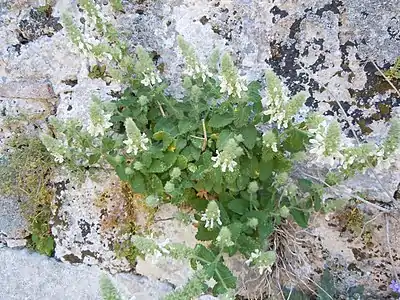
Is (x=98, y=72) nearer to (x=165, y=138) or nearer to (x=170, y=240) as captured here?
(x=165, y=138)

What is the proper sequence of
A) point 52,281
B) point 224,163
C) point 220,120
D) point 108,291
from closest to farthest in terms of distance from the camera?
1. point 108,291
2. point 224,163
3. point 220,120
4. point 52,281

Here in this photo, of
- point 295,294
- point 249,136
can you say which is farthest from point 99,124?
point 295,294

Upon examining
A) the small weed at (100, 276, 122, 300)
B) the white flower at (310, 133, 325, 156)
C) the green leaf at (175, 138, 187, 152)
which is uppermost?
the white flower at (310, 133, 325, 156)

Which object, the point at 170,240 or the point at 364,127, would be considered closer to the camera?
the point at 364,127

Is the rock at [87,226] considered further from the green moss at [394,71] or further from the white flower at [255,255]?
the green moss at [394,71]

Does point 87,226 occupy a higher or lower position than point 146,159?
lower

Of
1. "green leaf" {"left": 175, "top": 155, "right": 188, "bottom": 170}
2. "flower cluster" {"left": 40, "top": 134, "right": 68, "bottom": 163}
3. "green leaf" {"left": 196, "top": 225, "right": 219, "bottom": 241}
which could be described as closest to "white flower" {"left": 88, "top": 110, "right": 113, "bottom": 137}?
"flower cluster" {"left": 40, "top": 134, "right": 68, "bottom": 163}

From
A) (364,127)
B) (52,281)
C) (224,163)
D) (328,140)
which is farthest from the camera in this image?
(52,281)

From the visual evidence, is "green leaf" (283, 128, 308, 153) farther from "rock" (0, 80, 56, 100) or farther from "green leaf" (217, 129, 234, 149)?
"rock" (0, 80, 56, 100)
